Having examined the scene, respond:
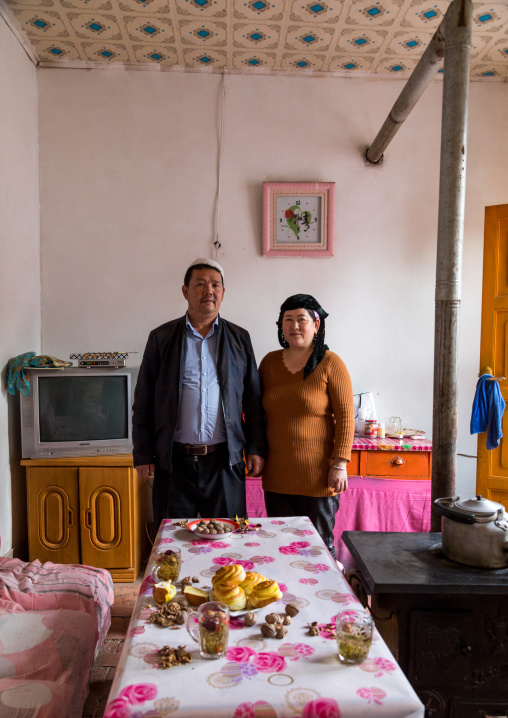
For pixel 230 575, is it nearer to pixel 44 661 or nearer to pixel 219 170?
pixel 44 661

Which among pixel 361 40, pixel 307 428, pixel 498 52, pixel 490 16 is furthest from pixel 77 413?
pixel 498 52

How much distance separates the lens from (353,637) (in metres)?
1.00

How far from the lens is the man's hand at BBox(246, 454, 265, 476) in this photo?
220 cm

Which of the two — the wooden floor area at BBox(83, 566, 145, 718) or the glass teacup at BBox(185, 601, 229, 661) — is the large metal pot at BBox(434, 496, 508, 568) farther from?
the wooden floor area at BBox(83, 566, 145, 718)

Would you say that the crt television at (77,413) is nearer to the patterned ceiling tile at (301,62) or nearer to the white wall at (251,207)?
the white wall at (251,207)

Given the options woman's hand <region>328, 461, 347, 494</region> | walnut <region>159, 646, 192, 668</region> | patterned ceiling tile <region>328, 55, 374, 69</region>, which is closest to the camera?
walnut <region>159, 646, 192, 668</region>

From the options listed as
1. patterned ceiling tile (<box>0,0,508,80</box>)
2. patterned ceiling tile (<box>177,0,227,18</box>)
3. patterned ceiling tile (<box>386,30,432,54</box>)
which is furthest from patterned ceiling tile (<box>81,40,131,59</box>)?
patterned ceiling tile (<box>386,30,432,54</box>)

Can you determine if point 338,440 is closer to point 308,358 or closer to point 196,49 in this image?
point 308,358

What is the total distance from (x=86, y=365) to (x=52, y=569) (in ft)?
3.94

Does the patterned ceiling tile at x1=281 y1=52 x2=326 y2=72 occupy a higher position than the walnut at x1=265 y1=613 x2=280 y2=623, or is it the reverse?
the patterned ceiling tile at x1=281 y1=52 x2=326 y2=72

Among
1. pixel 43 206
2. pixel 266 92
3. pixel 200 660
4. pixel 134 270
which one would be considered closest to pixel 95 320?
pixel 134 270

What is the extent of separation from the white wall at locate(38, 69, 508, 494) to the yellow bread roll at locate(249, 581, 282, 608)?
249cm

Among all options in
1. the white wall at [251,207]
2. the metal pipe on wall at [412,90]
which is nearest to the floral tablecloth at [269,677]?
the metal pipe on wall at [412,90]

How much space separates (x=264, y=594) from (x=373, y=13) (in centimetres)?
322
